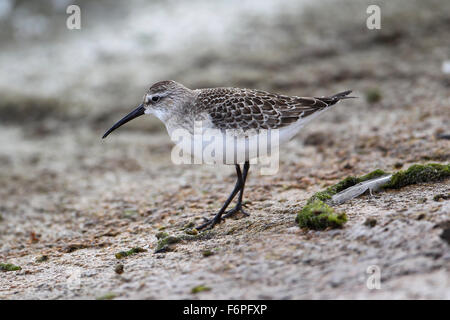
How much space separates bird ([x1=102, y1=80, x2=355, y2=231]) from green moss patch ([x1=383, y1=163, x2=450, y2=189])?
127cm

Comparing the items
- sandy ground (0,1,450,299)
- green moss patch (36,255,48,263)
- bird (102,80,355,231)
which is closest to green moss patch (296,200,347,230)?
sandy ground (0,1,450,299)

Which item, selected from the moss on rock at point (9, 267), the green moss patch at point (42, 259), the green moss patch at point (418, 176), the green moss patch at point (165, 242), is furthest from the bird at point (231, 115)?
the moss on rock at point (9, 267)

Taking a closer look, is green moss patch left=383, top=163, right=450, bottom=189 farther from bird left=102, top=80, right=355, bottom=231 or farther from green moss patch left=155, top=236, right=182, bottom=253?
green moss patch left=155, top=236, right=182, bottom=253

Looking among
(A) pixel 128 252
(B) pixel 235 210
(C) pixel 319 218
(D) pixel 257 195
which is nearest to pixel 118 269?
(A) pixel 128 252

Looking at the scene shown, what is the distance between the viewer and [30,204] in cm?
920

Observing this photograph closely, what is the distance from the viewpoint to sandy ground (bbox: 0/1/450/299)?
432 centimetres

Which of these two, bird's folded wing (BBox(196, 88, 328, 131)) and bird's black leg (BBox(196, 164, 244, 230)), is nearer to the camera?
bird's folded wing (BBox(196, 88, 328, 131))

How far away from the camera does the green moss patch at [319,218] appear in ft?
16.2

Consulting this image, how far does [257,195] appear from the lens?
24.6 feet

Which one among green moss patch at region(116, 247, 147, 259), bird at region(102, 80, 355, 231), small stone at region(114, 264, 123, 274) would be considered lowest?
green moss patch at region(116, 247, 147, 259)

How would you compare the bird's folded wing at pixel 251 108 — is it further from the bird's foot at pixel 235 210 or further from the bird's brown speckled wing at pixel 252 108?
the bird's foot at pixel 235 210

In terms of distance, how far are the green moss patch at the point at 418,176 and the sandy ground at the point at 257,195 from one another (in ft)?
0.53

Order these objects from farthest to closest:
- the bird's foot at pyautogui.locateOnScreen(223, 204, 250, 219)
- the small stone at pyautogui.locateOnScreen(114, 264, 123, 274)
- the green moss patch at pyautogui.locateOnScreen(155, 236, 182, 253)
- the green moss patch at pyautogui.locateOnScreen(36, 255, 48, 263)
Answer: the bird's foot at pyautogui.locateOnScreen(223, 204, 250, 219)
the green moss patch at pyautogui.locateOnScreen(36, 255, 48, 263)
the green moss patch at pyautogui.locateOnScreen(155, 236, 182, 253)
the small stone at pyautogui.locateOnScreen(114, 264, 123, 274)
